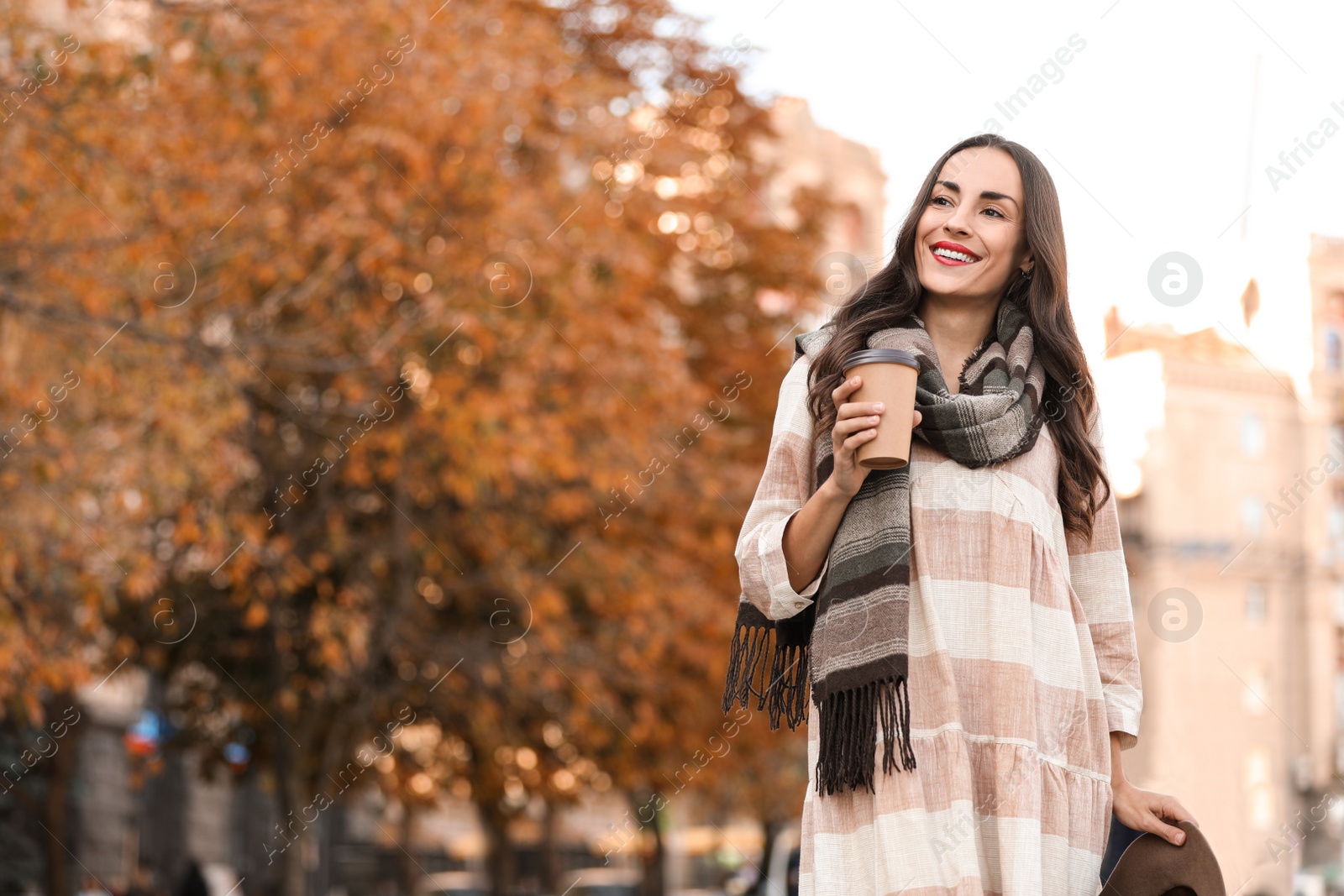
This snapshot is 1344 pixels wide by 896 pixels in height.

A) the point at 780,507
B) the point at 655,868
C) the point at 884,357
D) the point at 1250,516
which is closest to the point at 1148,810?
the point at 780,507

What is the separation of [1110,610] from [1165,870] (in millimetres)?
464

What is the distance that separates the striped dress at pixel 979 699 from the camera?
2.54 meters

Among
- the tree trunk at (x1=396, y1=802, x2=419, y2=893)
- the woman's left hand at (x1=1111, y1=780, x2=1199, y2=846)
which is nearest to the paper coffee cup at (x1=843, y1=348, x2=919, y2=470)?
the woman's left hand at (x1=1111, y1=780, x2=1199, y2=846)

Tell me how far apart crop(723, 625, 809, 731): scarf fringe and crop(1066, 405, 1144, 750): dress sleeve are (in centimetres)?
50

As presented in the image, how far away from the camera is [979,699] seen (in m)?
2.64

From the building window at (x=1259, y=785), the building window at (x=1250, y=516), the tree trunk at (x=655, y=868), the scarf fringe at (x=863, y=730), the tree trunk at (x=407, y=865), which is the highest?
the scarf fringe at (x=863, y=730)

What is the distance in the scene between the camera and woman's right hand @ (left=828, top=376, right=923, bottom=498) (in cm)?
249

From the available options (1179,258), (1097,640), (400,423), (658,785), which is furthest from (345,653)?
(1097,640)

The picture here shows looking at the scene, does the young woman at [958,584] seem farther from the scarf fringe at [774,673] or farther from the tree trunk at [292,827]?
the tree trunk at [292,827]

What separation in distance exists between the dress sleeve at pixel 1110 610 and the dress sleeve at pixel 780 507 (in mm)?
503

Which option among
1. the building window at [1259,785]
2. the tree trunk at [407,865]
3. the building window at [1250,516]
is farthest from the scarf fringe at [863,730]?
the building window at [1250,516]

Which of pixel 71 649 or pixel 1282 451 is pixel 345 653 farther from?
pixel 1282 451

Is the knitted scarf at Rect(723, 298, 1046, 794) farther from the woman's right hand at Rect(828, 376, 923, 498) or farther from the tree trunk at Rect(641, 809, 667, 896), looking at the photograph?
the tree trunk at Rect(641, 809, 667, 896)

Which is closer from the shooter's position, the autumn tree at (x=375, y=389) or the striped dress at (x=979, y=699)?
the striped dress at (x=979, y=699)
